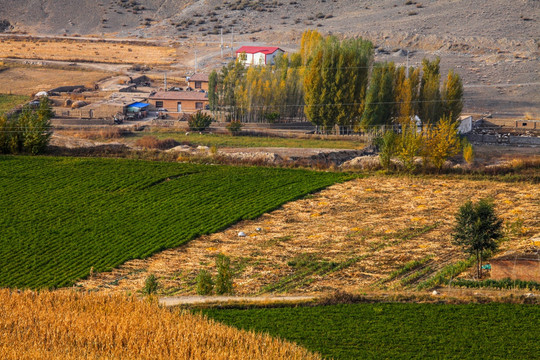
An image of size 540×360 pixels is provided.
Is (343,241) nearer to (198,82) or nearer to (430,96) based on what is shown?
(430,96)

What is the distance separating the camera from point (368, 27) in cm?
9600

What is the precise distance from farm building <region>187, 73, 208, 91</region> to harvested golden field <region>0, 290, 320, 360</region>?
5698 cm

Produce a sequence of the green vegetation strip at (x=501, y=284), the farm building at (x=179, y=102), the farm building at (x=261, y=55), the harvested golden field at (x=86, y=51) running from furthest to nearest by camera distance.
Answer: the harvested golden field at (x=86, y=51)
the farm building at (x=261, y=55)
the farm building at (x=179, y=102)
the green vegetation strip at (x=501, y=284)

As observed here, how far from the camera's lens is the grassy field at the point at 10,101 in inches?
2759

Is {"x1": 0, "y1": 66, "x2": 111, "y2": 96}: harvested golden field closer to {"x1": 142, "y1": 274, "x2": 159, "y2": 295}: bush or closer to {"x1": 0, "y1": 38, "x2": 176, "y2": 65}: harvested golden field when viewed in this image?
{"x1": 0, "y1": 38, "x2": 176, "y2": 65}: harvested golden field

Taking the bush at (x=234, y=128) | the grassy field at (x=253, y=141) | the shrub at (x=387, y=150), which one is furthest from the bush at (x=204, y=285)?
the bush at (x=234, y=128)

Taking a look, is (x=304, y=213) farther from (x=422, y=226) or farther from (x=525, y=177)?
(x=525, y=177)

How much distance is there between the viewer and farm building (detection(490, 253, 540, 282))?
1056 inches

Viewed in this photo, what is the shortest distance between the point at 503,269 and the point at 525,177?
1657 cm

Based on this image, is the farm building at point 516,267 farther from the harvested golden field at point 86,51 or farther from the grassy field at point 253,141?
the harvested golden field at point 86,51

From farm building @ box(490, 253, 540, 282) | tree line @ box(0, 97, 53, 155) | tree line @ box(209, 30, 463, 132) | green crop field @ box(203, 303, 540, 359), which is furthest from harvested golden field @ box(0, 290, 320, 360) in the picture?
tree line @ box(209, 30, 463, 132)

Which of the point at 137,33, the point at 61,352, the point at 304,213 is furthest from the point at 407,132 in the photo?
the point at 137,33

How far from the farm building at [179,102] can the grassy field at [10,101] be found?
11790mm

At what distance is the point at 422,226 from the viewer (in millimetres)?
34812
